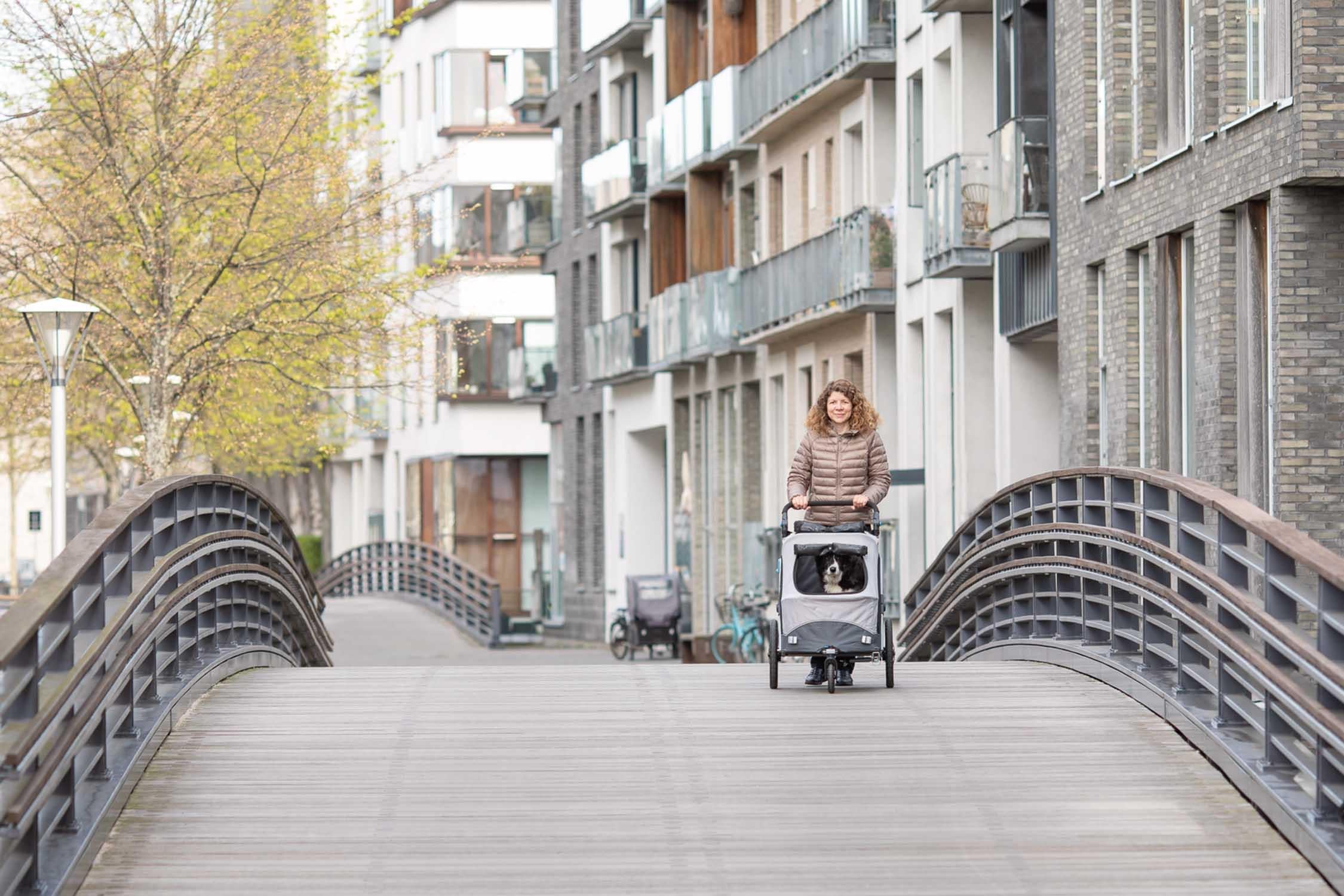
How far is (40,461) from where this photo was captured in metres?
60.3

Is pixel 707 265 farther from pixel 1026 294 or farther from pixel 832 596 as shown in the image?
pixel 832 596

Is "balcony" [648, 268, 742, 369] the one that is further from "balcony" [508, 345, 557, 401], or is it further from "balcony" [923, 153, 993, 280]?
"balcony" [923, 153, 993, 280]

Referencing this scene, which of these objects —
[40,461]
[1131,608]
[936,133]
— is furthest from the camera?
[40,461]

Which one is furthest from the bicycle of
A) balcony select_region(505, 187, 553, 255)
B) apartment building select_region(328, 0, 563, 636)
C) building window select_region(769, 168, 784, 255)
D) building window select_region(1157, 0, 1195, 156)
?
building window select_region(1157, 0, 1195, 156)

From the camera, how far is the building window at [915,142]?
34.8 meters

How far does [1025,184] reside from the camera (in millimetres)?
28922

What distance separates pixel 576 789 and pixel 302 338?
20.6 m

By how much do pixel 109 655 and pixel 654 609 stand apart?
33.2m

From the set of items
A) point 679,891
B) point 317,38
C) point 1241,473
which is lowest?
point 679,891

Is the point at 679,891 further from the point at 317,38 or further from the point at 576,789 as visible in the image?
the point at 317,38

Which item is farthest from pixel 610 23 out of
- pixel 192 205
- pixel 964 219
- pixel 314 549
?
pixel 314 549

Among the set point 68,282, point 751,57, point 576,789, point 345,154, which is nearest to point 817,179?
point 751,57

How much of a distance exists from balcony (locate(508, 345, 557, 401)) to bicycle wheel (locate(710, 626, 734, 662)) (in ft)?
64.2

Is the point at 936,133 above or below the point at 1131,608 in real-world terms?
above
